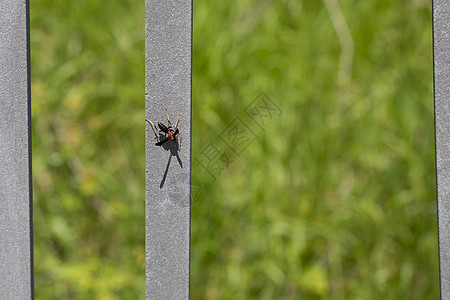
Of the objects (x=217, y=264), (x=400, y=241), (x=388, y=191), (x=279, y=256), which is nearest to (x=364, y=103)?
(x=388, y=191)

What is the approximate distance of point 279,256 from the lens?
4.98ft

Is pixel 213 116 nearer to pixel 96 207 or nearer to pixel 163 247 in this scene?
pixel 96 207

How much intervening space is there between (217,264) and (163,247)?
817 mm

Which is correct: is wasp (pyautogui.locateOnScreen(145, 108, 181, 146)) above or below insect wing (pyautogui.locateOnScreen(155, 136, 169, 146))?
above

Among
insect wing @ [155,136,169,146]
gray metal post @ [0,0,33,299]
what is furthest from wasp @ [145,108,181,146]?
gray metal post @ [0,0,33,299]

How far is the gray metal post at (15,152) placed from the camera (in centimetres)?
77

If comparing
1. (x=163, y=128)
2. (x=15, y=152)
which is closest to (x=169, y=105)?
(x=163, y=128)

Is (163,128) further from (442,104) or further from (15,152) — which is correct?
(442,104)

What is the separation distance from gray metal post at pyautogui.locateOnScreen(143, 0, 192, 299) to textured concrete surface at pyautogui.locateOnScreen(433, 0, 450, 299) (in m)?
Answer: 0.35

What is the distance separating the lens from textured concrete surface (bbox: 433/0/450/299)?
697mm

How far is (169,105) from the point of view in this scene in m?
0.74

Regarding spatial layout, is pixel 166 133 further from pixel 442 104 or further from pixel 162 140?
pixel 442 104

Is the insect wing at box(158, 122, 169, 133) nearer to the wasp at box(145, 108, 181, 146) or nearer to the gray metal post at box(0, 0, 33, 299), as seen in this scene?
the wasp at box(145, 108, 181, 146)

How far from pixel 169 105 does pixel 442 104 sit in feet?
1.29
